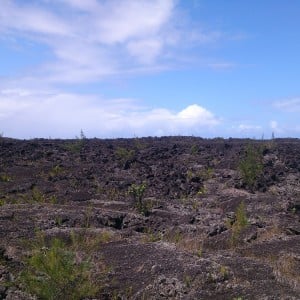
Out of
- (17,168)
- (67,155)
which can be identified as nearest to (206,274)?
(17,168)

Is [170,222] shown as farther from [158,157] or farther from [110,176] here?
[158,157]

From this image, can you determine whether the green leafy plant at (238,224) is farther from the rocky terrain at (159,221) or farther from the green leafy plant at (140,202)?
the green leafy plant at (140,202)

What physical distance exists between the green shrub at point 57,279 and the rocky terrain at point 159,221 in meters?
0.05

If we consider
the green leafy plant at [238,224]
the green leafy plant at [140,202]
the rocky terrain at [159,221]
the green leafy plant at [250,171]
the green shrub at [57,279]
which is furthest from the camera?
the green leafy plant at [250,171]

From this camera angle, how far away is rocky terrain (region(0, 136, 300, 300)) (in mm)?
6789

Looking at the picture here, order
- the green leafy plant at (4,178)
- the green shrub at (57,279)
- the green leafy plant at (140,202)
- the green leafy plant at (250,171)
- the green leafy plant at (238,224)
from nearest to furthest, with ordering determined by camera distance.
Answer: the green shrub at (57,279), the green leafy plant at (238,224), the green leafy plant at (140,202), the green leafy plant at (250,171), the green leafy plant at (4,178)

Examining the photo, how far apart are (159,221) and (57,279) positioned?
4.81 metres

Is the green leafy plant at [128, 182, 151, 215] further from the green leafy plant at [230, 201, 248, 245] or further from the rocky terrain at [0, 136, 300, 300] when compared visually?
the green leafy plant at [230, 201, 248, 245]

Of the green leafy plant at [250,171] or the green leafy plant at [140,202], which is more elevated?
the green leafy plant at [250,171]

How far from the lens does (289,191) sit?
14.0 metres

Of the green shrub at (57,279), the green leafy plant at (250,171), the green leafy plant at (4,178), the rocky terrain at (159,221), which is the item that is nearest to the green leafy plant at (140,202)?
the rocky terrain at (159,221)

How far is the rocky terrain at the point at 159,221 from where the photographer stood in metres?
6.79

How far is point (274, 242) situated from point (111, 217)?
11.9 ft

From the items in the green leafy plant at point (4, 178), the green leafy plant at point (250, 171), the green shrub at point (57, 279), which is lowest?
the green shrub at point (57, 279)
